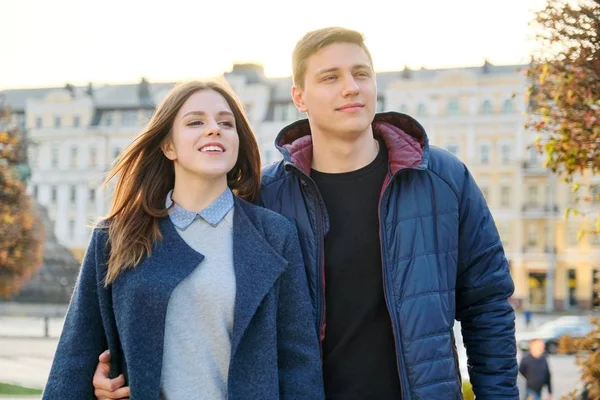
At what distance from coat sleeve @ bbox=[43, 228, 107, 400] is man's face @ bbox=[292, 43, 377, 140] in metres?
0.94

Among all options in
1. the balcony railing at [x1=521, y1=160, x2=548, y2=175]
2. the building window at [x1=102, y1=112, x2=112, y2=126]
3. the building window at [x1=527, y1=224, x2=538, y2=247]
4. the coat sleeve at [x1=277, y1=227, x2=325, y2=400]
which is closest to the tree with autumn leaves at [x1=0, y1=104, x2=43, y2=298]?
the coat sleeve at [x1=277, y1=227, x2=325, y2=400]

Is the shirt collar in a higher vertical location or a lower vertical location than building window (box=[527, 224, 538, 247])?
lower

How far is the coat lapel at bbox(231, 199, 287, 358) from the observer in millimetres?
2857

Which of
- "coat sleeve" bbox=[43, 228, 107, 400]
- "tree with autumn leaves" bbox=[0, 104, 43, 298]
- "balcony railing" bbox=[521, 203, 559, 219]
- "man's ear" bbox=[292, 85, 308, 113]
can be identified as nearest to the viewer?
"coat sleeve" bbox=[43, 228, 107, 400]

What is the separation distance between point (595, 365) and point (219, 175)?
8.90 ft

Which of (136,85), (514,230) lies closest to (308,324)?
(514,230)

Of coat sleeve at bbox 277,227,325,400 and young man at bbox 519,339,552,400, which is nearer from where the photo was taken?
coat sleeve at bbox 277,227,325,400

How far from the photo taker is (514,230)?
51.2 m

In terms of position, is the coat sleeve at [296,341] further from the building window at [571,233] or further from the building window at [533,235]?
the building window at [533,235]

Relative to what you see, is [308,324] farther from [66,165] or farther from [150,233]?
[66,165]

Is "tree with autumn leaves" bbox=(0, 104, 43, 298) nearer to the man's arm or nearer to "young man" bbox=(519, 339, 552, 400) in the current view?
"young man" bbox=(519, 339, 552, 400)

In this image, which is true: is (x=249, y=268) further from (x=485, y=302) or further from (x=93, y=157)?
(x=93, y=157)

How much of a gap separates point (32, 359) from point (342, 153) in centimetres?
1993

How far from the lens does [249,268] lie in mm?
2957
